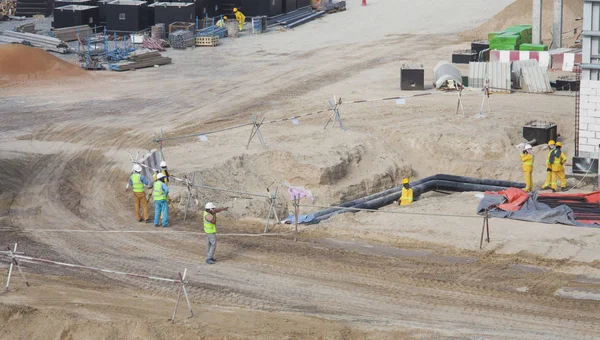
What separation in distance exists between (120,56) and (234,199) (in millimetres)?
23040

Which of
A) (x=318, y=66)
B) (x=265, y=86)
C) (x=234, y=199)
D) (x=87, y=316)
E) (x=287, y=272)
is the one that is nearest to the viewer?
(x=87, y=316)

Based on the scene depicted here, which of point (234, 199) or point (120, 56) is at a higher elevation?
point (120, 56)

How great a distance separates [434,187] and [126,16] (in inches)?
1130

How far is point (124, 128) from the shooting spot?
35.2 metres

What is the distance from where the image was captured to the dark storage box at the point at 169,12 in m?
53.9

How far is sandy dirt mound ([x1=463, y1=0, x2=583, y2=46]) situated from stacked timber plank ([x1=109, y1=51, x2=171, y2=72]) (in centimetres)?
1725

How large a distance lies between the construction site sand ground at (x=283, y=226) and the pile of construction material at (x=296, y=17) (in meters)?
13.6

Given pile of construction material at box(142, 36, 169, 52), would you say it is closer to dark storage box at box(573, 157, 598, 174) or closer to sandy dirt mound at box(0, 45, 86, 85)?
sandy dirt mound at box(0, 45, 86, 85)

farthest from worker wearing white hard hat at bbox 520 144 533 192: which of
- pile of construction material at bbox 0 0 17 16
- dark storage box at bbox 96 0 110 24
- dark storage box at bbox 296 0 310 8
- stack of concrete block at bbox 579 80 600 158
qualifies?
pile of construction material at bbox 0 0 17 16

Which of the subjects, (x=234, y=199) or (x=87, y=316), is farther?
(x=234, y=199)

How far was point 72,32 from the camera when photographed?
2077 inches

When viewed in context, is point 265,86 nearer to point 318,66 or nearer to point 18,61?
point 318,66

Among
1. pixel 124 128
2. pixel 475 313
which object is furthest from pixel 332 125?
pixel 475 313

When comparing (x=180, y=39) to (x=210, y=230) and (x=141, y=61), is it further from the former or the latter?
(x=210, y=230)
